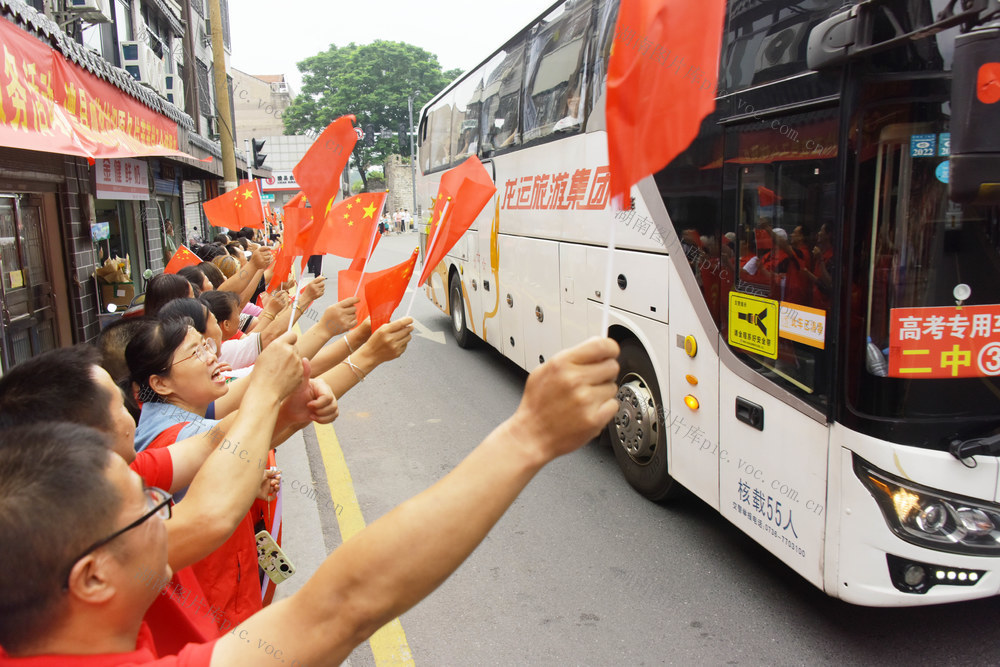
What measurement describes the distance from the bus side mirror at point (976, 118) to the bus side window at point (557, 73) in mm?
3433

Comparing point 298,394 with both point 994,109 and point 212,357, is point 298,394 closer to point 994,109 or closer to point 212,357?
point 212,357

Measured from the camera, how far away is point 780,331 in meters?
3.18

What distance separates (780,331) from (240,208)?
5206mm

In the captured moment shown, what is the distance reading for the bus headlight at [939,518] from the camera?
263 cm

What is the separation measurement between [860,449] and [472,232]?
6330mm

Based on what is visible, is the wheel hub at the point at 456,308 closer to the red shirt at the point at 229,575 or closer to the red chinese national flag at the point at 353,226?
the red chinese national flag at the point at 353,226

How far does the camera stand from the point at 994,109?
1868mm

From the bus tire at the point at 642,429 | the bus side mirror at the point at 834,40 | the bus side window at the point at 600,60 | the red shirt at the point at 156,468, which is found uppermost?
the bus side window at the point at 600,60

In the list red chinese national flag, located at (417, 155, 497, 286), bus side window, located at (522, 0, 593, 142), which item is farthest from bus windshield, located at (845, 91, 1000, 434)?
bus side window, located at (522, 0, 593, 142)

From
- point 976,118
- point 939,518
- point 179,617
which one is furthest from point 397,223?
point 179,617

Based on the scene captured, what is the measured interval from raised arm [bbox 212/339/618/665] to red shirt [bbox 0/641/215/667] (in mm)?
40

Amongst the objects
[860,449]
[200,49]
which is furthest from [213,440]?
[200,49]

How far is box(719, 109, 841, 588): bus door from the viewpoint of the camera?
2.90 metres

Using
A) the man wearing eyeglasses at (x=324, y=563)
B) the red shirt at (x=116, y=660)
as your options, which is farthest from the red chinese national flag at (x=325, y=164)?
the red shirt at (x=116, y=660)
